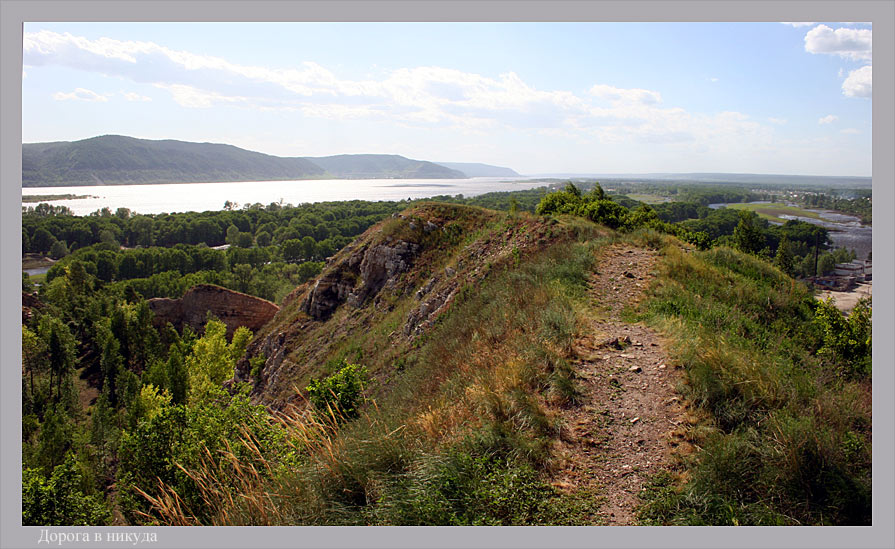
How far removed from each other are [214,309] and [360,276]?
26711 mm

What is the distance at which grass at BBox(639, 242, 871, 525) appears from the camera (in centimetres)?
385

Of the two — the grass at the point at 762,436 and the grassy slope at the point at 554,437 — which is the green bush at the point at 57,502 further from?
the grass at the point at 762,436

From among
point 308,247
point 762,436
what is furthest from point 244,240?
point 762,436

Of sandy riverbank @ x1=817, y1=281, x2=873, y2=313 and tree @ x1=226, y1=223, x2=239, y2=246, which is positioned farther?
tree @ x1=226, y1=223, x2=239, y2=246

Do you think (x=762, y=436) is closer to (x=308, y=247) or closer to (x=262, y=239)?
(x=308, y=247)

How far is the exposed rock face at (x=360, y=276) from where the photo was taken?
73.4 feet

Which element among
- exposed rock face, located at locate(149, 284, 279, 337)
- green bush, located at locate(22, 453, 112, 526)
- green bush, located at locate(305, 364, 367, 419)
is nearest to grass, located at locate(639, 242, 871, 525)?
green bush, located at locate(305, 364, 367, 419)

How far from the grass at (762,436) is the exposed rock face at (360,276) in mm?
15853

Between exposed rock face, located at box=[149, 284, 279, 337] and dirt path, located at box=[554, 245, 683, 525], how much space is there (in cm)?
3993

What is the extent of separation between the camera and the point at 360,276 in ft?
80.3

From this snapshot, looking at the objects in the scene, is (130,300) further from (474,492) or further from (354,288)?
(474,492)

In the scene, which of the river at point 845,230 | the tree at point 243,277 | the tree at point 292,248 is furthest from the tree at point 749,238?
the tree at point 292,248

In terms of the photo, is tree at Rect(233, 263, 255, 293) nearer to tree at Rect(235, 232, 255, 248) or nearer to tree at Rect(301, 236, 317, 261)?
tree at Rect(301, 236, 317, 261)

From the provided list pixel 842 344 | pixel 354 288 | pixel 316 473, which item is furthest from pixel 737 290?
pixel 354 288
